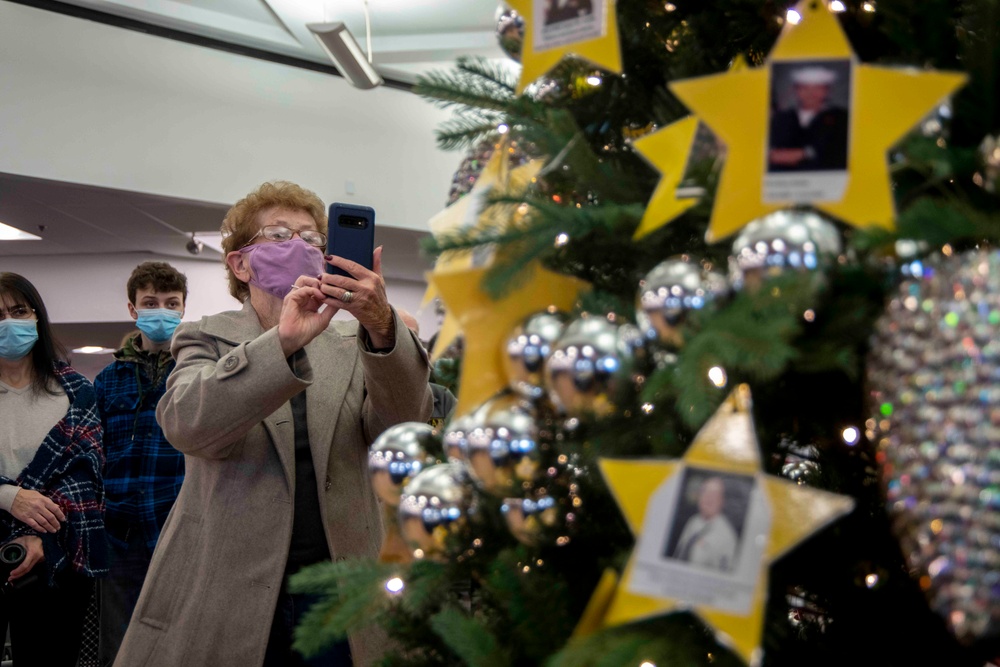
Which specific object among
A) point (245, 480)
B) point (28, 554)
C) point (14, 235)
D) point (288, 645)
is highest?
point (14, 235)

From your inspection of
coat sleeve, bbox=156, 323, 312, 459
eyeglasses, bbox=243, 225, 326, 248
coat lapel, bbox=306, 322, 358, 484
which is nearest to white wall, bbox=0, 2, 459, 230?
eyeglasses, bbox=243, 225, 326, 248

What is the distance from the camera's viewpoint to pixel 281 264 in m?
1.65

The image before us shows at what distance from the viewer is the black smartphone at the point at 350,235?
4.86 feet

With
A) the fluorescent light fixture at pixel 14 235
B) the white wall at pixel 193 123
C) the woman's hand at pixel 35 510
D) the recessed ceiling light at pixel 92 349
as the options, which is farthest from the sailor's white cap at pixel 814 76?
the recessed ceiling light at pixel 92 349

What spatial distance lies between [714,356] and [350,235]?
1.13 meters

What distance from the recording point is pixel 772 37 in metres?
0.72

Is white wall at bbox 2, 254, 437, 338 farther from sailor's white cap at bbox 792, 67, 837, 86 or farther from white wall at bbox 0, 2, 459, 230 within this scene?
sailor's white cap at bbox 792, 67, 837, 86

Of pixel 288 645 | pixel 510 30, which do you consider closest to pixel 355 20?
pixel 288 645

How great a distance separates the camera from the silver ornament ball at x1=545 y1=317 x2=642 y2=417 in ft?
1.71

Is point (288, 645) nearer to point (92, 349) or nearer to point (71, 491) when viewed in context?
Result: point (71, 491)

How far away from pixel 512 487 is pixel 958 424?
263 millimetres

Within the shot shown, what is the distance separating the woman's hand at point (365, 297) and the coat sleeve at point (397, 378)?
0.06 feet

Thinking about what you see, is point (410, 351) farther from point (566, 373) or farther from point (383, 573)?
point (566, 373)

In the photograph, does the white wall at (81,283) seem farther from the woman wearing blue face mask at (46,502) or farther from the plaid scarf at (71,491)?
the plaid scarf at (71,491)
